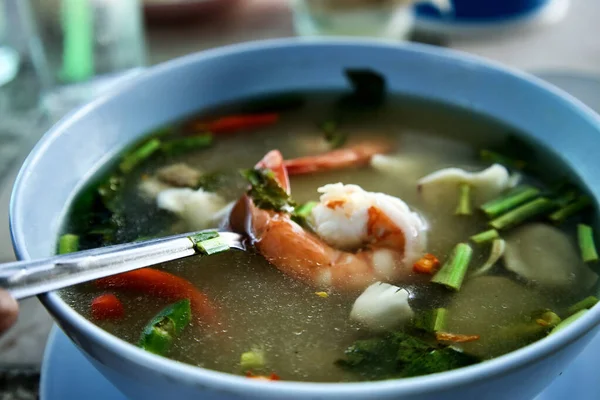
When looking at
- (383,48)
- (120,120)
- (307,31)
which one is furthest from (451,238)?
(307,31)

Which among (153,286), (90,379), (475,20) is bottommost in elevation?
(90,379)

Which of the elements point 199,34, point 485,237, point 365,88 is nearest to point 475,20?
point 365,88

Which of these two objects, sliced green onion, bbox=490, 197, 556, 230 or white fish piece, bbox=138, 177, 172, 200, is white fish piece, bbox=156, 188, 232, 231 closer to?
white fish piece, bbox=138, 177, 172, 200

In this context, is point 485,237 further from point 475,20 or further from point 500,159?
point 475,20

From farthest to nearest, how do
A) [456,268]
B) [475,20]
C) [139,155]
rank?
[475,20], [139,155], [456,268]

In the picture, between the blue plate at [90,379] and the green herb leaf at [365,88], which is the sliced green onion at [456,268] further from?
the green herb leaf at [365,88]

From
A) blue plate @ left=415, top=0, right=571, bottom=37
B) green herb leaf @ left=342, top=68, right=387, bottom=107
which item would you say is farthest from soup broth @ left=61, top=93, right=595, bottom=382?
blue plate @ left=415, top=0, right=571, bottom=37
